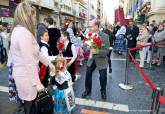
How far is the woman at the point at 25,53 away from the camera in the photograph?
2.81 m

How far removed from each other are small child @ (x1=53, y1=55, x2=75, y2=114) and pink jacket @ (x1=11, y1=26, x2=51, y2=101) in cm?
176

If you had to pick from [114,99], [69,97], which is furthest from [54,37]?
[69,97]

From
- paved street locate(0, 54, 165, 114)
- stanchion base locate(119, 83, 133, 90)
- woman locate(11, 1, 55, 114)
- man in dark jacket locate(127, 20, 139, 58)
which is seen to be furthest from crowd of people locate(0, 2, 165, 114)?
man in dark jacket locate(127, 20, 139, 58)

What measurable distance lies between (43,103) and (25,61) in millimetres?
577

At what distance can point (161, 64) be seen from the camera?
11.6 metres

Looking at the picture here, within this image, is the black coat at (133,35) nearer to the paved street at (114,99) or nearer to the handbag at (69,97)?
the paved street at (114,99)

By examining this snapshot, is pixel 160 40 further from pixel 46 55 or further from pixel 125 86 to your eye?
pixel 46 55

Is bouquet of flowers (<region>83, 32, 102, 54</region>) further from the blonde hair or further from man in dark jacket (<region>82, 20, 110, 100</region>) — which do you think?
the blonde hair

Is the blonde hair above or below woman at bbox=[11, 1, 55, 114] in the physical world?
above

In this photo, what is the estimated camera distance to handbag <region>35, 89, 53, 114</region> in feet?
9.95

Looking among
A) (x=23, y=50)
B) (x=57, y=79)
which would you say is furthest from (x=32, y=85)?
(x=57, y=79)

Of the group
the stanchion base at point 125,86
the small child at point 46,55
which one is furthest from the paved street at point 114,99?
the small child at point 46,55

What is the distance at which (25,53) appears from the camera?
278 cm

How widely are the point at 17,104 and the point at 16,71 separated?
302 cm
